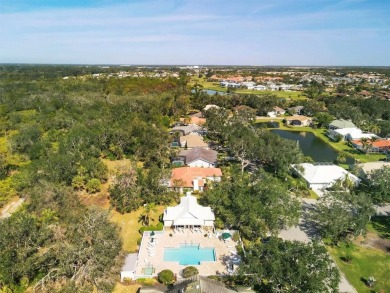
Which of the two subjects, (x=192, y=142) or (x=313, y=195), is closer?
(x=313, y=195)

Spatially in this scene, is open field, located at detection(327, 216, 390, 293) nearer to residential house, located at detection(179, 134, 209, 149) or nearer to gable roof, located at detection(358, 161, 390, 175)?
gable roof, located at detection(358, 161, 390, 175)

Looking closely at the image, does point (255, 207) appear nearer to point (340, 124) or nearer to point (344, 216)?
point (344, 216)

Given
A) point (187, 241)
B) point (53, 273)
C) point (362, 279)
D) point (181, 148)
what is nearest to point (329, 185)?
point (362, 279)

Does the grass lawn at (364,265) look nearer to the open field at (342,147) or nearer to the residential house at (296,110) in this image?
the open field at (342,147)

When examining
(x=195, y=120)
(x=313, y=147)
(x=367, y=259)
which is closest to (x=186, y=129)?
(x=195, y=120)

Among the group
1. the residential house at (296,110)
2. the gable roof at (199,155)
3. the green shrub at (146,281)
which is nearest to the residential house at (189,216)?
the green shrub at (146,281)

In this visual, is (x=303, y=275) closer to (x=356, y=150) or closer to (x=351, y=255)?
(x=351, y=255)
